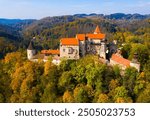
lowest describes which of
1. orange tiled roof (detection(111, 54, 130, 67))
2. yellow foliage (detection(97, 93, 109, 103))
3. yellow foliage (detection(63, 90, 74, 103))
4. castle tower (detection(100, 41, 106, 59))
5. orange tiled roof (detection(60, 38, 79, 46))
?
yellow foliage (detection(63, 90, 74, 103))

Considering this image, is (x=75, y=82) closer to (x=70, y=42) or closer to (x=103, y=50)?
(x=70, y=42)

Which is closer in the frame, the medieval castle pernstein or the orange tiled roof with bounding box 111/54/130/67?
the orange tiled roof with bounding box 111/54/130/67

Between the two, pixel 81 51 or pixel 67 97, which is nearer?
pixel 67 97

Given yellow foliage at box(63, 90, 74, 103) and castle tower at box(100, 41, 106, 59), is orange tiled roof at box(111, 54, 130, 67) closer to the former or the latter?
castle tower at box(100, 41, 106, 59)

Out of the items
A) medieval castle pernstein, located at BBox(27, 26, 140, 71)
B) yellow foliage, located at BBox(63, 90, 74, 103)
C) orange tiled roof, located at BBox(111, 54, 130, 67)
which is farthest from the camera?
medieval castle pernstein, located at BBox(27, 26, 140, 71)

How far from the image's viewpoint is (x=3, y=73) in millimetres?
22875

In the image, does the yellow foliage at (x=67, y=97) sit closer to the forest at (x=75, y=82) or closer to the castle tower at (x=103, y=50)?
the forest at (x=75, y=82)

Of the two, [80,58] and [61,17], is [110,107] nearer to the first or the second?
[80,58]

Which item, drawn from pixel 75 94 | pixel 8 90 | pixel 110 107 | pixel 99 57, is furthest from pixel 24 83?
pixel 110 107

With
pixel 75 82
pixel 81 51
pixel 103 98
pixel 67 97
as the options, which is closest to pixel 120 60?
pixel 81 51

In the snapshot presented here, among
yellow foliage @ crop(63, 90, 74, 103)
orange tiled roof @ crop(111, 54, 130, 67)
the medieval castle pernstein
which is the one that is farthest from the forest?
the medieval castle pernstein

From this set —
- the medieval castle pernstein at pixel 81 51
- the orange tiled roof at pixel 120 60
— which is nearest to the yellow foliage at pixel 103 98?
the orange tiled roof at pixel 120 60

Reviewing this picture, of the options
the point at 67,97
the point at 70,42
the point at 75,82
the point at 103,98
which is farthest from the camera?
the point at 70,42

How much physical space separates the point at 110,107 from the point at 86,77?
52.2ft
